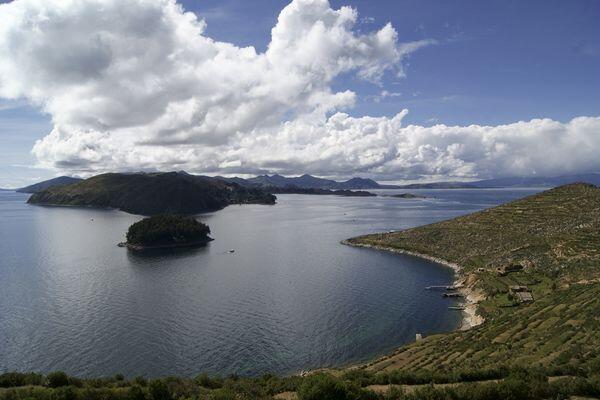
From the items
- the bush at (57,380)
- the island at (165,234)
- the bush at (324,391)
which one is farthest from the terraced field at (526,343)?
the island at (165,234)

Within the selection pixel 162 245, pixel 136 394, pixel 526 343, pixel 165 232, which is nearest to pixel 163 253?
pixel 162 245

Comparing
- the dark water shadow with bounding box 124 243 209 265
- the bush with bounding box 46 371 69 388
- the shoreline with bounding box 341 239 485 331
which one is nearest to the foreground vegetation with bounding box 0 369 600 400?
the bush with bounding box 46 371 69 388

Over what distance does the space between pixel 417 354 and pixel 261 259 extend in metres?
83.2

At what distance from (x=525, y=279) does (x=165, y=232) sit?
410ft

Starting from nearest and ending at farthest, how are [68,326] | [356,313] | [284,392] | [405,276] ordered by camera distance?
[284,392], [68,326], [356,313], [405,276]

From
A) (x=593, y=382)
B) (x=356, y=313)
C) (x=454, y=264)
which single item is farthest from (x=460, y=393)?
(x=454, y=264)

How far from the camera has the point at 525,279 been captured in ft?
295

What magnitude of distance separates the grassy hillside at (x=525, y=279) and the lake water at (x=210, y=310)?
370 inches

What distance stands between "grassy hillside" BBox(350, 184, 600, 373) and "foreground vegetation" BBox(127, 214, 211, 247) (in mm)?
64502

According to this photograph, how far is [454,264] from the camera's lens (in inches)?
4727

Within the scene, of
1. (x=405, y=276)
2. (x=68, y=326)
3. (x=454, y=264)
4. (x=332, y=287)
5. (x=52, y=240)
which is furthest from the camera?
(x=52, y=240)

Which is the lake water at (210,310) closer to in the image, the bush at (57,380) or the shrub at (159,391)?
the bush at (57,380)

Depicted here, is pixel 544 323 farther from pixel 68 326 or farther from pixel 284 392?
pixel 68 326

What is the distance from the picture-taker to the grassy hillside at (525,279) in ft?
144
